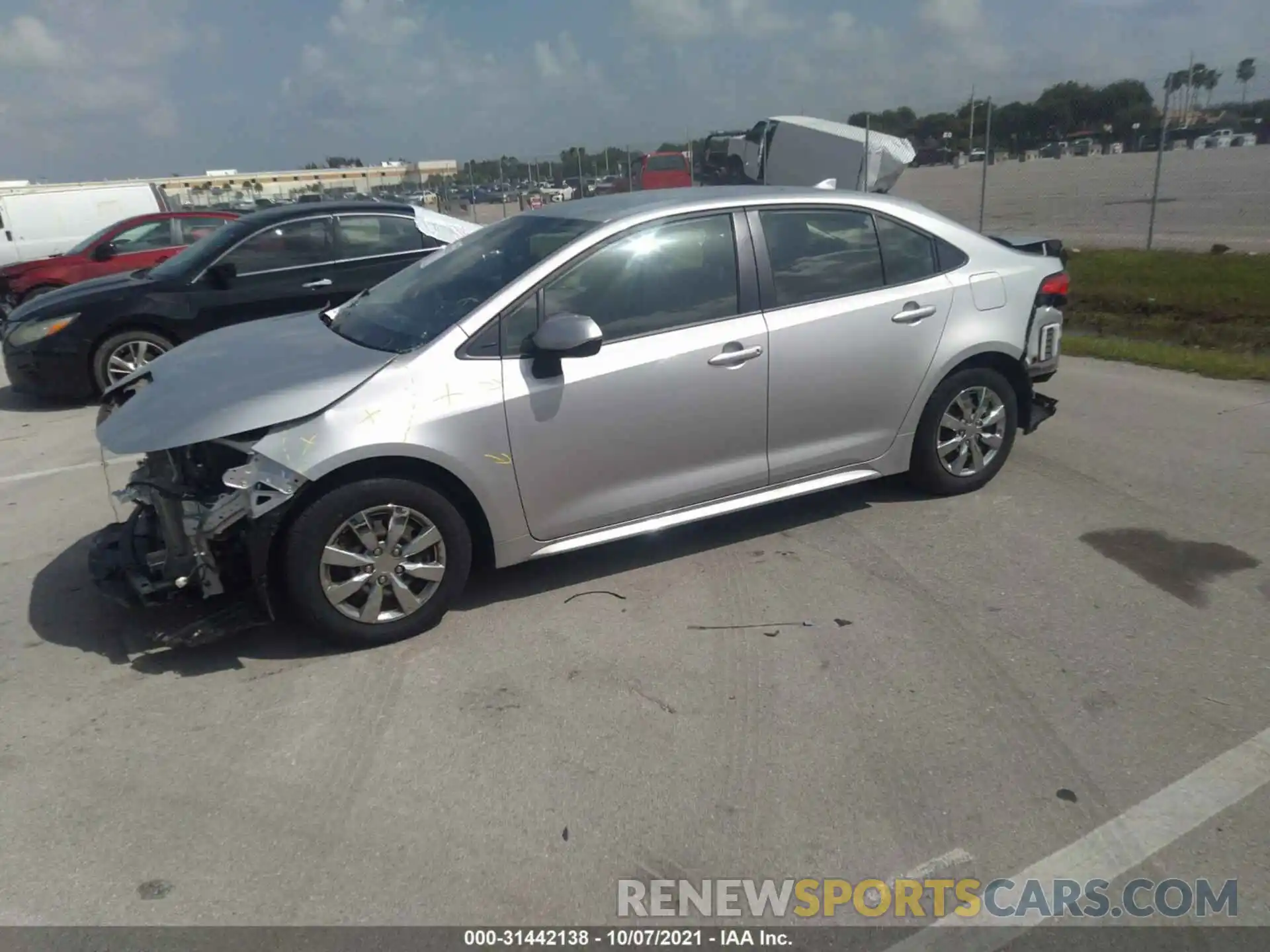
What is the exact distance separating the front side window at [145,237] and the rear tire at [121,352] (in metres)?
3.87

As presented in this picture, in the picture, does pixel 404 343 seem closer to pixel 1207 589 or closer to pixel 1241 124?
pixel 1207 589

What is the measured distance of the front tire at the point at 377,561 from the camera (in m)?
3.96

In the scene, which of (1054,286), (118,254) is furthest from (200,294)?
(1054,286)

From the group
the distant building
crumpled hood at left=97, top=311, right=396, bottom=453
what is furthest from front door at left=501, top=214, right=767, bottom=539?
the distant building

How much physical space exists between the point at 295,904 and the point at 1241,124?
24.5 metres

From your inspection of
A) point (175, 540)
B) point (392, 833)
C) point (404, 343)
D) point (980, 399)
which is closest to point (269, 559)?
point (175, 540)

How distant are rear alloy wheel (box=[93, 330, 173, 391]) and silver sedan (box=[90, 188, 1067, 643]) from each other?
4169 millimetres

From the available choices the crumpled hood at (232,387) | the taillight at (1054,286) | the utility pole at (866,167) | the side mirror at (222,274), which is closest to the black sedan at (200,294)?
the side mirror at (222,274)

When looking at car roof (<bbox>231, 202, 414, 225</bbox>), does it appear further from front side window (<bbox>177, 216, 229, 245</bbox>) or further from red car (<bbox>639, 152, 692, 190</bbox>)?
red car (<bbox>639, 152, 692, 190</bbox>)

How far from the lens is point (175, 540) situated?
4055mm

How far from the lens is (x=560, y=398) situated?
14.1ft

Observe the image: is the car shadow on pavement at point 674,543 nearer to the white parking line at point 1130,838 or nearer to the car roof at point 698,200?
the car roof at point 698,200

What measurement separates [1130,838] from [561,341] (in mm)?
2706

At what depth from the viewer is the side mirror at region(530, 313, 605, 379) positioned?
416cm
